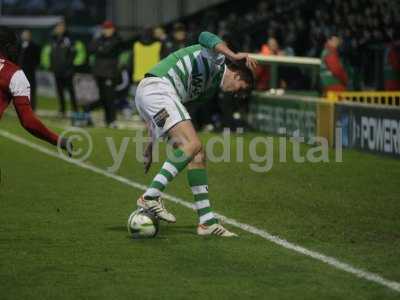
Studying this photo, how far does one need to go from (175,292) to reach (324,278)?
3.62 feet

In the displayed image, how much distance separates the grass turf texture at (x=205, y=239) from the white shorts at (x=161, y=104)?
0.98m

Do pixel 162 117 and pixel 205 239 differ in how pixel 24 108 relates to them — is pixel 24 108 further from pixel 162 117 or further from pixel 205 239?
pixel 205 239

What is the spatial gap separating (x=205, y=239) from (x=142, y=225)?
0.54 meters

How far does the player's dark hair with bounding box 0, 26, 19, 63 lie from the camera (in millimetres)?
9648

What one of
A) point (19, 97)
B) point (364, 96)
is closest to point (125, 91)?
point (364, 96)

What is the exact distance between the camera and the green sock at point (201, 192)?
10.4 meters

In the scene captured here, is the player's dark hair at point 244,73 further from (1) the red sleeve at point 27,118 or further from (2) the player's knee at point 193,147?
(1) the red sleeve at point 27,118

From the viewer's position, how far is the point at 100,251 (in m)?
9.63

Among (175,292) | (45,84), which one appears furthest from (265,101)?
(45,84)

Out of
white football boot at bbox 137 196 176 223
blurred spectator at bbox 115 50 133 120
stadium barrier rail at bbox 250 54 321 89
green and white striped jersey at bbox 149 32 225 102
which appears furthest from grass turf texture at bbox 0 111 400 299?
blurred spectator at bbox 115 50 133 120

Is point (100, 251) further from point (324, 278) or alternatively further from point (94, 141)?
point (94, 141)

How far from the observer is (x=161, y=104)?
10328 millimetres

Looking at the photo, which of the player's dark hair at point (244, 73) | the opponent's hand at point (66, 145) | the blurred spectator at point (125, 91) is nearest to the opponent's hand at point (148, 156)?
the player's dark hair at point (244, 73)

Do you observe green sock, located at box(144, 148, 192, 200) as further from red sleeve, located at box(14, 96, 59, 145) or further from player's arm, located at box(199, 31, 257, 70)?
red sleeve, located at box(14, 96, 59, 145)
